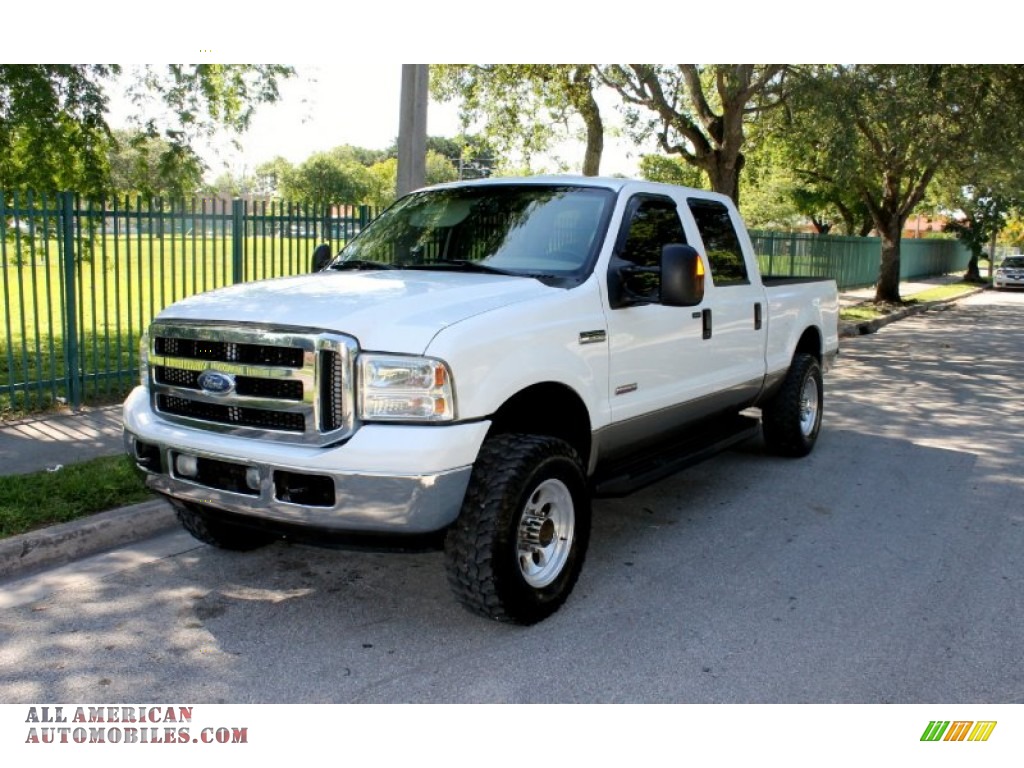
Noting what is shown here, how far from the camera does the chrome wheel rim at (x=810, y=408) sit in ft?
25.2

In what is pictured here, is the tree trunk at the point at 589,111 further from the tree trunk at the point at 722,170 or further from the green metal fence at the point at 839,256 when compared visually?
the green metal fence at the point at 839,256

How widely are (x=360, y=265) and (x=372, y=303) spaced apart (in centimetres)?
142

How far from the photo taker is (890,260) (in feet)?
85.5

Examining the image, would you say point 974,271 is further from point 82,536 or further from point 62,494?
point 82,536

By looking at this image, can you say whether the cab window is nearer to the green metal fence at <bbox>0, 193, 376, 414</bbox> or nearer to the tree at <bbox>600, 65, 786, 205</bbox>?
the green metal fence at <bbox>0, 193, 376, 414</bbox>

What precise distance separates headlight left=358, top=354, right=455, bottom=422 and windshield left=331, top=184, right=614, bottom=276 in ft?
4.00

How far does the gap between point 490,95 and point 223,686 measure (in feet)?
49.4

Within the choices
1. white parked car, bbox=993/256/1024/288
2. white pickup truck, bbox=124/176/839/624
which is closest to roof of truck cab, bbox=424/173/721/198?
white pickup truck, bbox=124/176/839/624

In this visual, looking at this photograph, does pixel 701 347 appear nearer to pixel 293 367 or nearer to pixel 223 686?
pixel 293 367

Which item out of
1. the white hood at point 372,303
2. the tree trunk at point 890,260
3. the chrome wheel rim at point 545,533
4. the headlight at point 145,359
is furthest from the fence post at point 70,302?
the tree trunk at point 890,260

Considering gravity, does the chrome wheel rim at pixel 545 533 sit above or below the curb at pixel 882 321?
above

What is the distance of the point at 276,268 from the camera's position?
10.9m

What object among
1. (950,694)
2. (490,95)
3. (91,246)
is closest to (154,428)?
(950,694)

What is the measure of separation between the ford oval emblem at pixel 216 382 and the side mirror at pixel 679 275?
220cm
